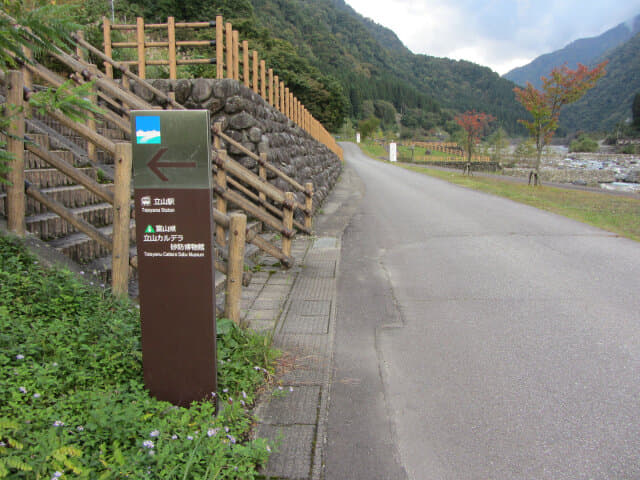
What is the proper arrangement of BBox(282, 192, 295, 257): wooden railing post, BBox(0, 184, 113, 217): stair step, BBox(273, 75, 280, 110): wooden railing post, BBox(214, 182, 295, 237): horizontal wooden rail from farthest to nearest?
BBox(273, 75, 280, 110): wooden railing post, BBox(282, 192, 295, 257): wooden railing post, BBox(214, 182, 295, 237): horizontal wooden rail, BBox(0, 184, 113, 217): stair step

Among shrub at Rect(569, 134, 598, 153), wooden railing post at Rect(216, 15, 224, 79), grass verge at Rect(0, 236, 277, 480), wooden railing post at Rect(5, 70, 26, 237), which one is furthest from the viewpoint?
shrub at Rect(569, 134, 598, 153)

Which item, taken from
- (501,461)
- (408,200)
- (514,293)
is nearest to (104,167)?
(514,293)

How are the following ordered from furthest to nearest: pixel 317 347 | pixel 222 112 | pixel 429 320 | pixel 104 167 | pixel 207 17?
pixel 207 17 → pixel 222 112 → pixel 104 167 → pixel 429 320 → pixel 317 347

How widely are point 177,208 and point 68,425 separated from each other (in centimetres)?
130

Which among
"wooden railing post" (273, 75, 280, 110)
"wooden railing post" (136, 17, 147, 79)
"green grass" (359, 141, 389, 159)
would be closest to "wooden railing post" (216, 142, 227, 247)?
"wooden railing post" (136, 17, 147, 79)

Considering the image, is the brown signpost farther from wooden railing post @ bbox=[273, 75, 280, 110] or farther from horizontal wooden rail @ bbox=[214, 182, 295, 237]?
wooden railing post @ bbox=[273, 75, 280, 110]

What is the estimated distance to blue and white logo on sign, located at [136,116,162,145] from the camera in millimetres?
2910

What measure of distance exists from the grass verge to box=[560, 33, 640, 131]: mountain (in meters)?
166

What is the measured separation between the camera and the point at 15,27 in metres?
2.89

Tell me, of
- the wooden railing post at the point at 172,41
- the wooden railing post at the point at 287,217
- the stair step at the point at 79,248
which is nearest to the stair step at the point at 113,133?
the wooden railing post at the point at 172,41

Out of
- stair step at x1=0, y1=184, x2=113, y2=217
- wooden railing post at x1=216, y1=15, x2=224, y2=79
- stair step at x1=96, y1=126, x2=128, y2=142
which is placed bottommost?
stair step at x1=0, y1=184, x2=113, y2=217

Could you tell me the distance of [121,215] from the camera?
161 inches

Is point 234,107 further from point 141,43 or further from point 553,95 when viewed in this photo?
point 553,95

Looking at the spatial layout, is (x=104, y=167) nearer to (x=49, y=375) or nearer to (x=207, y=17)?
(x=49, y=375)
